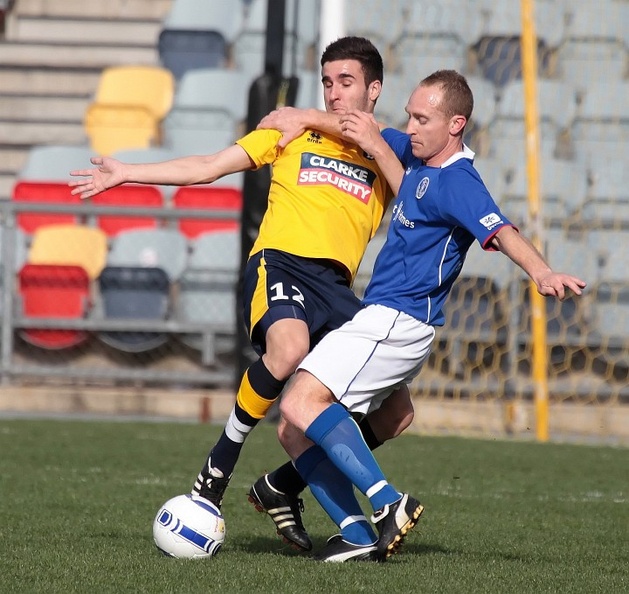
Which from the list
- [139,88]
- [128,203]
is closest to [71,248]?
[128,203]

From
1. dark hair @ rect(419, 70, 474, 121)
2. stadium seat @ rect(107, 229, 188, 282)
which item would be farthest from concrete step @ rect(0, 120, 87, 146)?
dark hair @ rect(419, 70, 474, 121)

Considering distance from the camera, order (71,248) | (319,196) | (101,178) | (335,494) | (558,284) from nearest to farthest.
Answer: (558,284) → (335,494) → (101,178) → (319,196) → (71,248)

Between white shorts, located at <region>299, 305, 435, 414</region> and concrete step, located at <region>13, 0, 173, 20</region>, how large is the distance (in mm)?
11247

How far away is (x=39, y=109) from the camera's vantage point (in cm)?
1429

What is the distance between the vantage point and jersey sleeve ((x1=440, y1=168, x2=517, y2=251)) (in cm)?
407

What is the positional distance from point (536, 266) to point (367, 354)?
0.69 m

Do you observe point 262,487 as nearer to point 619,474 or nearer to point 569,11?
point 619,474

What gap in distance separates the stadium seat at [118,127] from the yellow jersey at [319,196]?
329 inches

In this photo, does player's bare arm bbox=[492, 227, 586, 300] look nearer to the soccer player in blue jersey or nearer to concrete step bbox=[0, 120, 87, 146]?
the soccer player in blue jersey

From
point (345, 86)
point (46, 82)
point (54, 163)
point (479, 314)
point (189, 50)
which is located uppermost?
point (345, 86)

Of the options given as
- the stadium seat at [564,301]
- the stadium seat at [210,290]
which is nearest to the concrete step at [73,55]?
the stadium seat at [210,290]

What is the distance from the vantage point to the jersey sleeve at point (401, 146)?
4801 mm

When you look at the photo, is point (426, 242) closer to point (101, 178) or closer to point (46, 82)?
point (101, 178)

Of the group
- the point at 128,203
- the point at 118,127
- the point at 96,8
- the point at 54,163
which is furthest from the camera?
the point at 96,8
